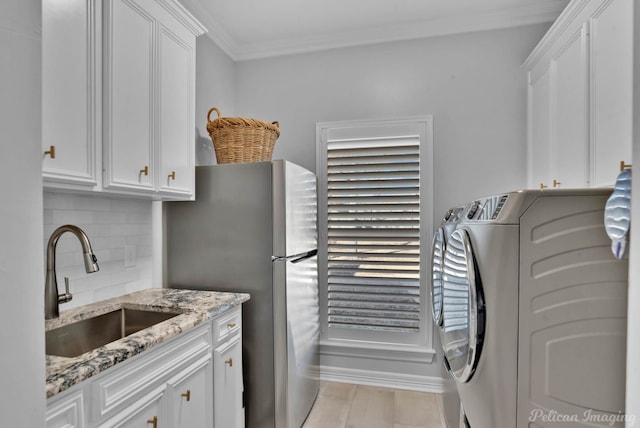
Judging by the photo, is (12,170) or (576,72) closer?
(12,170)

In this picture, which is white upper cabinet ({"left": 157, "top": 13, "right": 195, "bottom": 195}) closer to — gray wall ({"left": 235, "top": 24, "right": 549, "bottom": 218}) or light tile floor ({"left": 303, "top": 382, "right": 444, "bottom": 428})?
gray wall ({"left": 235, "top": 24, "right": 549, "bottom": 218})

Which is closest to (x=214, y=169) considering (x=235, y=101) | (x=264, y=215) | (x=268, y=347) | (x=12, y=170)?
(x=264, y=215)

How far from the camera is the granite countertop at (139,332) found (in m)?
0.97

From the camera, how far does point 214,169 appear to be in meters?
2.03

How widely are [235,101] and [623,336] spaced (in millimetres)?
2912

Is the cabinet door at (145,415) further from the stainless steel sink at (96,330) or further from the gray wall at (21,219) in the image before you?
the gray wall at (21,219)

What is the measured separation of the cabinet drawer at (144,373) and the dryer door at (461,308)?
1.13 metres

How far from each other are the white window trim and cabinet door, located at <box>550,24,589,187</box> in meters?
0.81

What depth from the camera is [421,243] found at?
2.62 metres

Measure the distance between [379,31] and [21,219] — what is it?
107 inches

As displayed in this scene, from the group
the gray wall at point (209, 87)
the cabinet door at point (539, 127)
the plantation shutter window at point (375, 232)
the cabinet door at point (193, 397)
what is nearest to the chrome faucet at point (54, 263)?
the cabinet door at point (193, 397)

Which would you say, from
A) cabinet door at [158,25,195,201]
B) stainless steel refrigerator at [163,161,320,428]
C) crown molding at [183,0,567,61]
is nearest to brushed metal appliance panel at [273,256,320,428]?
stainless steel refrigerator at [163,161,320,428]

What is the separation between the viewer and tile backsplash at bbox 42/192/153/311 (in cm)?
153

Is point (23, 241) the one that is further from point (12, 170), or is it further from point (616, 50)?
point (616, 50)
